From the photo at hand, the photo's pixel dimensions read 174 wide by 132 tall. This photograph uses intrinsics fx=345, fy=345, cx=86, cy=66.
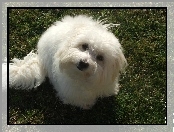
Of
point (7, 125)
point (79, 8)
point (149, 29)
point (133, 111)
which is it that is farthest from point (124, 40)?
point (7, 125)

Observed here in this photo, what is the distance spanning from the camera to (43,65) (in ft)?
16.0

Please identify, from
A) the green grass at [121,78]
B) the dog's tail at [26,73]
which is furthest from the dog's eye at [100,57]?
the dog's tail at [26,73]

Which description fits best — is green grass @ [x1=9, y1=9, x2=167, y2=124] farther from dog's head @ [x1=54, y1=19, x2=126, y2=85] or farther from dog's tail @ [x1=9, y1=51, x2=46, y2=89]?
dog's head @ [x1=54, y1=19, x2=126, y2=85]

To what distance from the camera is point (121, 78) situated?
17.0ft

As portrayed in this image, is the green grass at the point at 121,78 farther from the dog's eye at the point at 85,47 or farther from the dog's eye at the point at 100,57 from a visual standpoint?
the dog's eye at the point at 85,47

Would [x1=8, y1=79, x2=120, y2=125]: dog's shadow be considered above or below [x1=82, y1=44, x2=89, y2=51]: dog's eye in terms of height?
below

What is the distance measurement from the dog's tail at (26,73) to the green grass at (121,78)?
0.12 m

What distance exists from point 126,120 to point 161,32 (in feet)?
6.00

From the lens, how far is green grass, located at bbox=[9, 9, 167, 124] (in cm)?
479

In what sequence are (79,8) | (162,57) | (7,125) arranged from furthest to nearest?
(79,8)
(162,57)
(7,125)

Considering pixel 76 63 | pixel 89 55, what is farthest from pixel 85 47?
pixel 76 63

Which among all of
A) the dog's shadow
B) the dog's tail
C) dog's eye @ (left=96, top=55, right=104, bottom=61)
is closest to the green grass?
the dog's shadow

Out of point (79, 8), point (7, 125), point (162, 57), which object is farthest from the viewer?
point (79, 8)

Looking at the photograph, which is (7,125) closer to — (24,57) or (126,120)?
(24,57)
